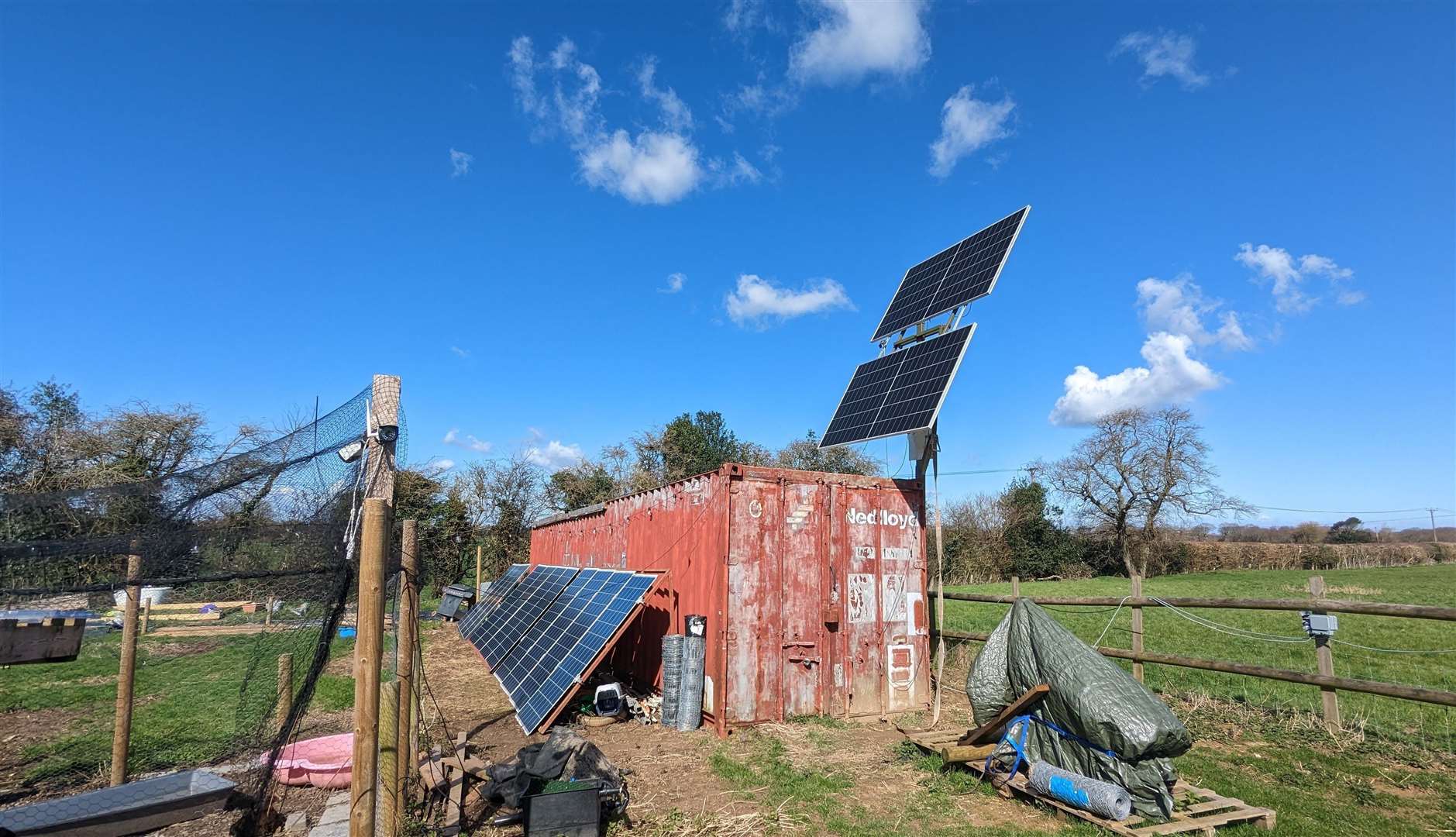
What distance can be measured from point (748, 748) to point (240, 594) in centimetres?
548

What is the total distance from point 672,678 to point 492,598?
10063mm

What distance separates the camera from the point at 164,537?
475cm

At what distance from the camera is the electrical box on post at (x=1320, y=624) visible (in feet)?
24.1

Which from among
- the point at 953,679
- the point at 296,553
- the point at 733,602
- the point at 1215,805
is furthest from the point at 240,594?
the point at 953,679

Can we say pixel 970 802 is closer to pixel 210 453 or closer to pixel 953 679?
pixel 953 679

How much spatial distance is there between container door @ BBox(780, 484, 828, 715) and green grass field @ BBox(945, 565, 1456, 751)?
3613 mm

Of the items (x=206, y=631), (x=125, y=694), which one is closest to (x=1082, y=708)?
(x=125, y=694)

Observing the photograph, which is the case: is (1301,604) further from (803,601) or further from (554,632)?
(554,632)

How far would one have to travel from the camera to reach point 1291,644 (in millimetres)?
16141

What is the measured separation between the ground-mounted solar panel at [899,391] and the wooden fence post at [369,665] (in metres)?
6.52

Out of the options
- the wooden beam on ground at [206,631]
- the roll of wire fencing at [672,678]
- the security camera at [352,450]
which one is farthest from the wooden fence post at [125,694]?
the wooden beam on ground at [206,631]

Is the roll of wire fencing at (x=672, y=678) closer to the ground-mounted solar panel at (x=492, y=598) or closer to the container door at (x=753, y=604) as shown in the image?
the container door at (x=753, y=604)

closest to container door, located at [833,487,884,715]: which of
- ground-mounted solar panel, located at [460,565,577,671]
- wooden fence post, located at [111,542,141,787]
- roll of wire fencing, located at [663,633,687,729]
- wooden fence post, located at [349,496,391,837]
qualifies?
roll of wire fencing, located at [663,633,687,729]

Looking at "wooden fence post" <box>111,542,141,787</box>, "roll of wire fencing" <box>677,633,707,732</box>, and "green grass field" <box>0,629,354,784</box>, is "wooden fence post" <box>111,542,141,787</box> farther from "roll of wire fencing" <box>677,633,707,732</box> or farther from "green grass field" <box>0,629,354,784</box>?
"roll of wire fencing" <box>677,633,707,732</box>
